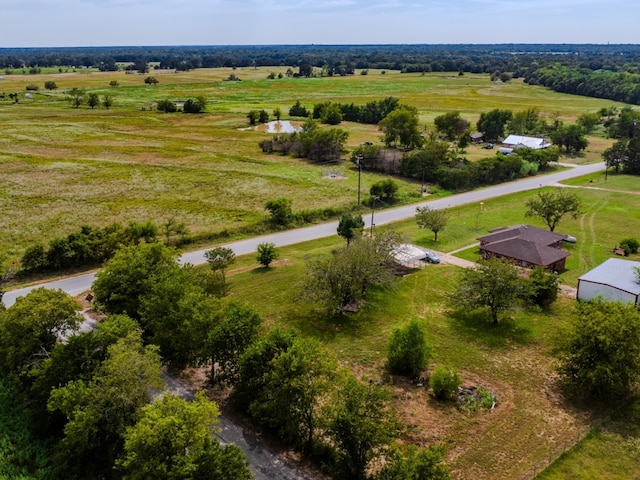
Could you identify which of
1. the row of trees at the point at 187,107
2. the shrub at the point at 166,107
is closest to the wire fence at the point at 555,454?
the row of trees at the point at 187,107

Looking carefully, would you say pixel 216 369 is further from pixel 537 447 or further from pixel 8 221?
pixel 8 221

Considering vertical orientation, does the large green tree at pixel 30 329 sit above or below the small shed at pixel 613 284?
above

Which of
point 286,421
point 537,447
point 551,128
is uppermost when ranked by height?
point 551,128

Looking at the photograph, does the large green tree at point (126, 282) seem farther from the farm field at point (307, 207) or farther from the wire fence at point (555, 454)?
the wire fence at point (555, 454)

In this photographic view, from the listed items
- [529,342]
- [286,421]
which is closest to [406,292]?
[529,342]

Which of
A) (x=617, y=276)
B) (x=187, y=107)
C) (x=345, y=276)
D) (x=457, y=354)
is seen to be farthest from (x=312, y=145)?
(x=457, y=354)

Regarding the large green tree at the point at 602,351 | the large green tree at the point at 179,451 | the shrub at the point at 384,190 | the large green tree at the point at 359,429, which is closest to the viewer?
the large green tree at the point at 179,451
